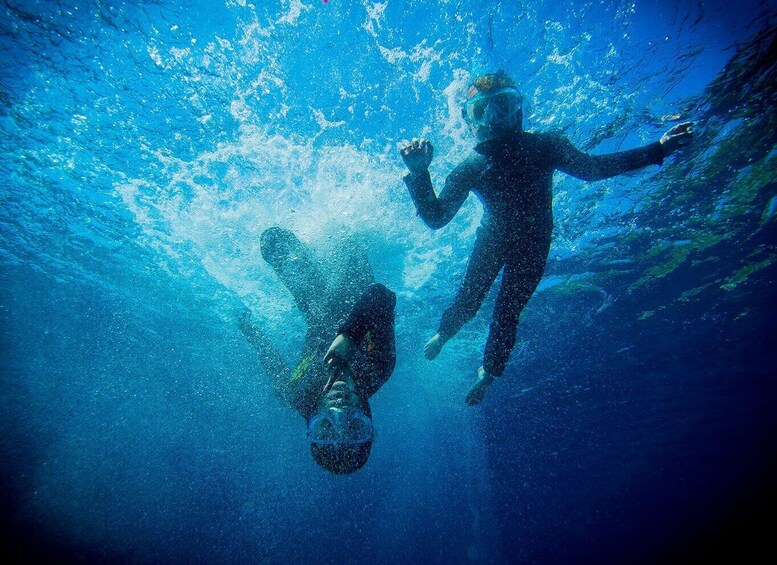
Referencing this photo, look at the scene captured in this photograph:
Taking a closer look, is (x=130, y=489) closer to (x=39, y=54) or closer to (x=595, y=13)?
(x=39, y=54)

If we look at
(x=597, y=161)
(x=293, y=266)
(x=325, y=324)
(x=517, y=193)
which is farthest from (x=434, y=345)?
(x=597, y=161)

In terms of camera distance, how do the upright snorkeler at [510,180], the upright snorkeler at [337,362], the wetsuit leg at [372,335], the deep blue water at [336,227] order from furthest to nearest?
the deep blue water at [336,227] < the upright snorkeler at [510,180] < the wetsuit leg at [372,335] < the upright snorkeler at [337,362]

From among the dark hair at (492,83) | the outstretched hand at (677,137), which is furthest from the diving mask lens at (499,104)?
the outstretched hand at (677,137)

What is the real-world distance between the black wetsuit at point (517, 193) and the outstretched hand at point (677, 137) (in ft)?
0.32

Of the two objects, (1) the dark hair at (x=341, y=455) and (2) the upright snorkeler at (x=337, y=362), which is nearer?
(2) the upright snorkeler at (x=337, y=362)

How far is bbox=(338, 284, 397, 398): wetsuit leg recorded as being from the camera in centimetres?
322

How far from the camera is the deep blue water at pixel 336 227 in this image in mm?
5094

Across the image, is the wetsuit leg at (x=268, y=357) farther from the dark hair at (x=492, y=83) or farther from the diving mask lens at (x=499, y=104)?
the dark hair at (x=492, y=83)

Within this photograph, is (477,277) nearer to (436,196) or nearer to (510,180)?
(510,180)

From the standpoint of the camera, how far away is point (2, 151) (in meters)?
7.81

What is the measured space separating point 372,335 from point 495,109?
135 inches

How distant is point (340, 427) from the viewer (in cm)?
269

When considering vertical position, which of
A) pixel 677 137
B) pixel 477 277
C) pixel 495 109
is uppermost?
pixel 495 109

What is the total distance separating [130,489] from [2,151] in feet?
156
